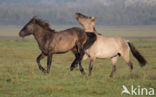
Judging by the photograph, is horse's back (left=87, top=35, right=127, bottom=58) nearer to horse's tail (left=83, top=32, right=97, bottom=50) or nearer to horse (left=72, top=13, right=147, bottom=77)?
horse (left=72, top=13, right=147, bottom=77)

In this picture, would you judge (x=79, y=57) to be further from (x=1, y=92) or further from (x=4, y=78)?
(x=1, y=92)

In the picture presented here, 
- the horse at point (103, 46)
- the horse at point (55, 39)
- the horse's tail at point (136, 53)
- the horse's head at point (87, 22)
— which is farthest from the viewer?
A: the horse's tail at point (136, 53)

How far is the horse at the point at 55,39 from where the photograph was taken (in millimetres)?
13000

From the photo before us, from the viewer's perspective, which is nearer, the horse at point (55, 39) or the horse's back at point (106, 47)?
the horse's back at point (106, 47)

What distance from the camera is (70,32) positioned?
13305mm

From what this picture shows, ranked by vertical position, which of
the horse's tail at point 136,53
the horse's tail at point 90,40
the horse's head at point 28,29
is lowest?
the horse's tail at point 136,53

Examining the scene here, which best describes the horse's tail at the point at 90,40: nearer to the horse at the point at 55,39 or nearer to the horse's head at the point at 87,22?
the horse at the point at 55,39

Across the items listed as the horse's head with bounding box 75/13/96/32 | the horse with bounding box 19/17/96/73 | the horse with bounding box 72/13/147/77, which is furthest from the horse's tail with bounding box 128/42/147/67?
the horse with bounding box 19/17/96/73

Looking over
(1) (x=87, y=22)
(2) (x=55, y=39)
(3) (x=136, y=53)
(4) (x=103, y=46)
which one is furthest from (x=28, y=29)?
(3) (x=136, y=53)

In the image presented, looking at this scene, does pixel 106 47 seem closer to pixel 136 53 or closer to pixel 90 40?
pixel 90 40

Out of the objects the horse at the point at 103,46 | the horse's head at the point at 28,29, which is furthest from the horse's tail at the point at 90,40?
the horse's head at the point at 28,29

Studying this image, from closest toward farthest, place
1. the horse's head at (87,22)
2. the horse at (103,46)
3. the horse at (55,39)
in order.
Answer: the horse at (103,46) < the horse at (55,39) < the horse's head at (87,22)

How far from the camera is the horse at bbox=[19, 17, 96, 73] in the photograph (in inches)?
512

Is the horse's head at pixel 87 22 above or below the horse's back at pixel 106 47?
above
